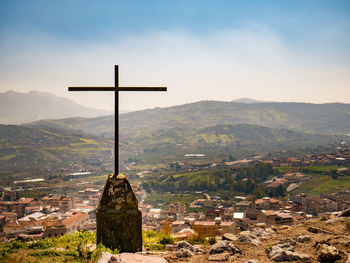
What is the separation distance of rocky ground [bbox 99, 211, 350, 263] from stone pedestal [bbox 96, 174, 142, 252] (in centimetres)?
43

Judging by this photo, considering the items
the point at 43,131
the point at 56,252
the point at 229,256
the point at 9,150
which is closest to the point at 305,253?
the point at 229,256

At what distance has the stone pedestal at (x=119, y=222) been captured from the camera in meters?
6.28

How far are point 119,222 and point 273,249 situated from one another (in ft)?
10.2

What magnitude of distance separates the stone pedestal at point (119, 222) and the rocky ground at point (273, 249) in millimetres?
431

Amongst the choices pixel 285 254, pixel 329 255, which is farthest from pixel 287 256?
pixel 329 255

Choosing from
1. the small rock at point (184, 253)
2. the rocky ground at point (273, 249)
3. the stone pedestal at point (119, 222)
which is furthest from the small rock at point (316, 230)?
the stone pedestal at point (119, 222)

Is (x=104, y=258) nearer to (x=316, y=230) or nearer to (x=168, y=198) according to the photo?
(x=316, y=230)

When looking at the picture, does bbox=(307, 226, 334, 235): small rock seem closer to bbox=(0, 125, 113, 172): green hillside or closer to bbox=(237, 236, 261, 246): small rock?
bbox=(237, 236, 261, 246): small rock

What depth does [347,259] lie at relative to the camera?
4996 millimetres

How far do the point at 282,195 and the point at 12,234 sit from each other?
202ft

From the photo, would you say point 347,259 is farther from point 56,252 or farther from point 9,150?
point 9,150

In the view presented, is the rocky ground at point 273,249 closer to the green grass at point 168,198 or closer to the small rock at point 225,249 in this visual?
the small rock at point 225,249

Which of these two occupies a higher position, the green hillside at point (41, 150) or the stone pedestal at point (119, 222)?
the stone pedestal at point (119, 222)

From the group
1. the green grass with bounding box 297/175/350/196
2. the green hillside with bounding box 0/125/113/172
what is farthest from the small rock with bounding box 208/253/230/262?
the green hillside with bounding box 0/125/113/172
